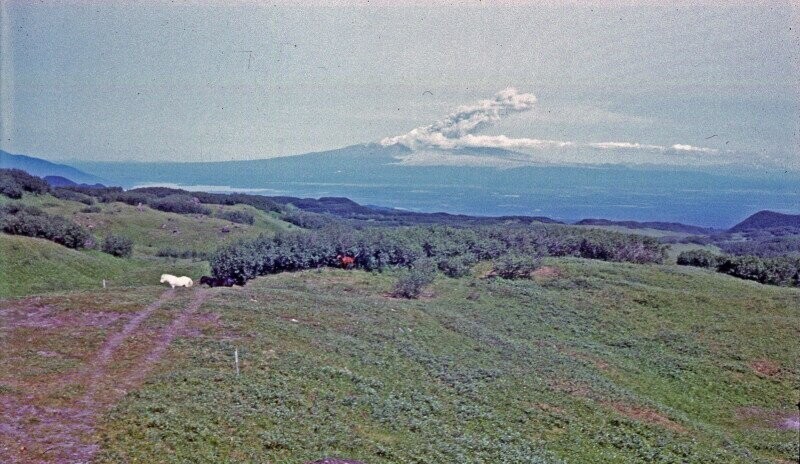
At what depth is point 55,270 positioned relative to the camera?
4756 cm

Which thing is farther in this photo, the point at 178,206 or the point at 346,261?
the point at 178,206

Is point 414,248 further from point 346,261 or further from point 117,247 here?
point 117,247

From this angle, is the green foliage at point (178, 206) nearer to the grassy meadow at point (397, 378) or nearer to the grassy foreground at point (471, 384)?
the grassy meadow at point (397, 378)

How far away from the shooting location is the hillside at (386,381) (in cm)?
1465

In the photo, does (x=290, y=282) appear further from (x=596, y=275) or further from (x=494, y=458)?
(x=494, y=458)

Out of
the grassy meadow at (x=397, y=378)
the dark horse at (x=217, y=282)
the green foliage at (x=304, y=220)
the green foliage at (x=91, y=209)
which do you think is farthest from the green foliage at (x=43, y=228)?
the green foliage at (x=304, y=220)

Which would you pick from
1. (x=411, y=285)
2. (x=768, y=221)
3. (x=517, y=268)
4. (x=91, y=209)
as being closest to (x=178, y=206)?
(x=91, y=209)

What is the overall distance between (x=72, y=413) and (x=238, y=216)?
10395 cm

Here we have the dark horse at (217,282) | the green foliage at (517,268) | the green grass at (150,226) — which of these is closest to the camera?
the dark horse at (217,282)

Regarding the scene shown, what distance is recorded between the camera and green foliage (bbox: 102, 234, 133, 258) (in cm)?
6756

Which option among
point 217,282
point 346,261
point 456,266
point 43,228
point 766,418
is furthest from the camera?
point 43,228

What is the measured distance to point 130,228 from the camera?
89000 mm

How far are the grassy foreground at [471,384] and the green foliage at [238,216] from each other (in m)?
83.3

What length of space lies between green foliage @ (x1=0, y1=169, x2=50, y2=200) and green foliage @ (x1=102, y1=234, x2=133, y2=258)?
32129 mm
